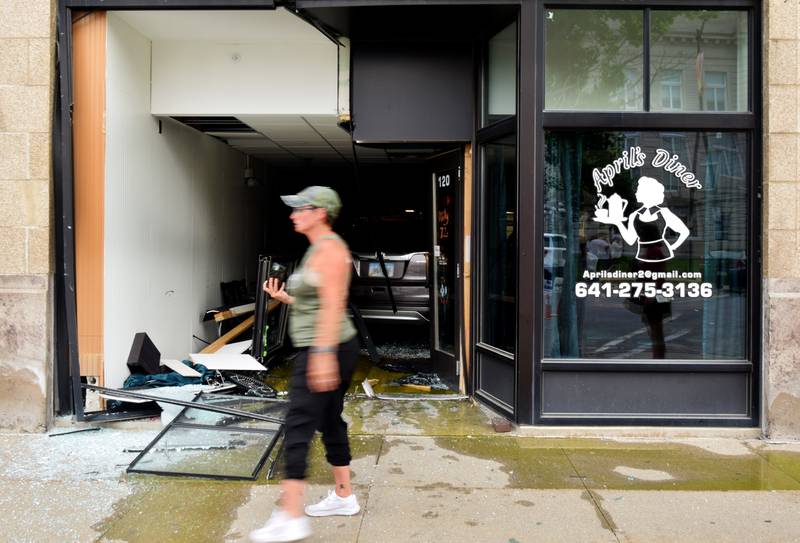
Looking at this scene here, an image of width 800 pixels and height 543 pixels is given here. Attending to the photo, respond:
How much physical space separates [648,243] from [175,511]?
4046 millimetres

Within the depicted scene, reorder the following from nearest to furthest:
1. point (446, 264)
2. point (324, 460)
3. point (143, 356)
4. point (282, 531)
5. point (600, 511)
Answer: point (282, 531)
point (600, 511)
point (324, 460)
point (143, 356)
point (446, 264)

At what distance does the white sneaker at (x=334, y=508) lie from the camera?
3908 mm

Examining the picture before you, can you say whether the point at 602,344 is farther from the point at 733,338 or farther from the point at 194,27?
the point at 194,27

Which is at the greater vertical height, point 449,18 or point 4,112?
point 449,18

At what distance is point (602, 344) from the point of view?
5.59 metres

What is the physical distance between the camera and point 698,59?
557 cm

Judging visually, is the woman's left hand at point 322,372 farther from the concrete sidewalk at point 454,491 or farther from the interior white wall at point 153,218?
the interior white wall at point 153,218

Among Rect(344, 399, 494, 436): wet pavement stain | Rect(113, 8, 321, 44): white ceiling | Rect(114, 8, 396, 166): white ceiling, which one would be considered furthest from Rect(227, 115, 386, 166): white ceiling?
Rect(344, 399, 494, 436): wet pavement stain

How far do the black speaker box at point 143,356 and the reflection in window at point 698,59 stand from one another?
4.96 metres

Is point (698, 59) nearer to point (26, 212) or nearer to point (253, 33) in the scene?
point (253, 33)

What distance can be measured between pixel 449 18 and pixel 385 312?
4595 mm

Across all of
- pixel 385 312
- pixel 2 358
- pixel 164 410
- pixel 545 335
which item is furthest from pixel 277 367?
pixel 545 335

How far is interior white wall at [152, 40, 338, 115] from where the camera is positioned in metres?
6.52

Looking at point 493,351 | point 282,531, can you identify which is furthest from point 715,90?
point 282,531
